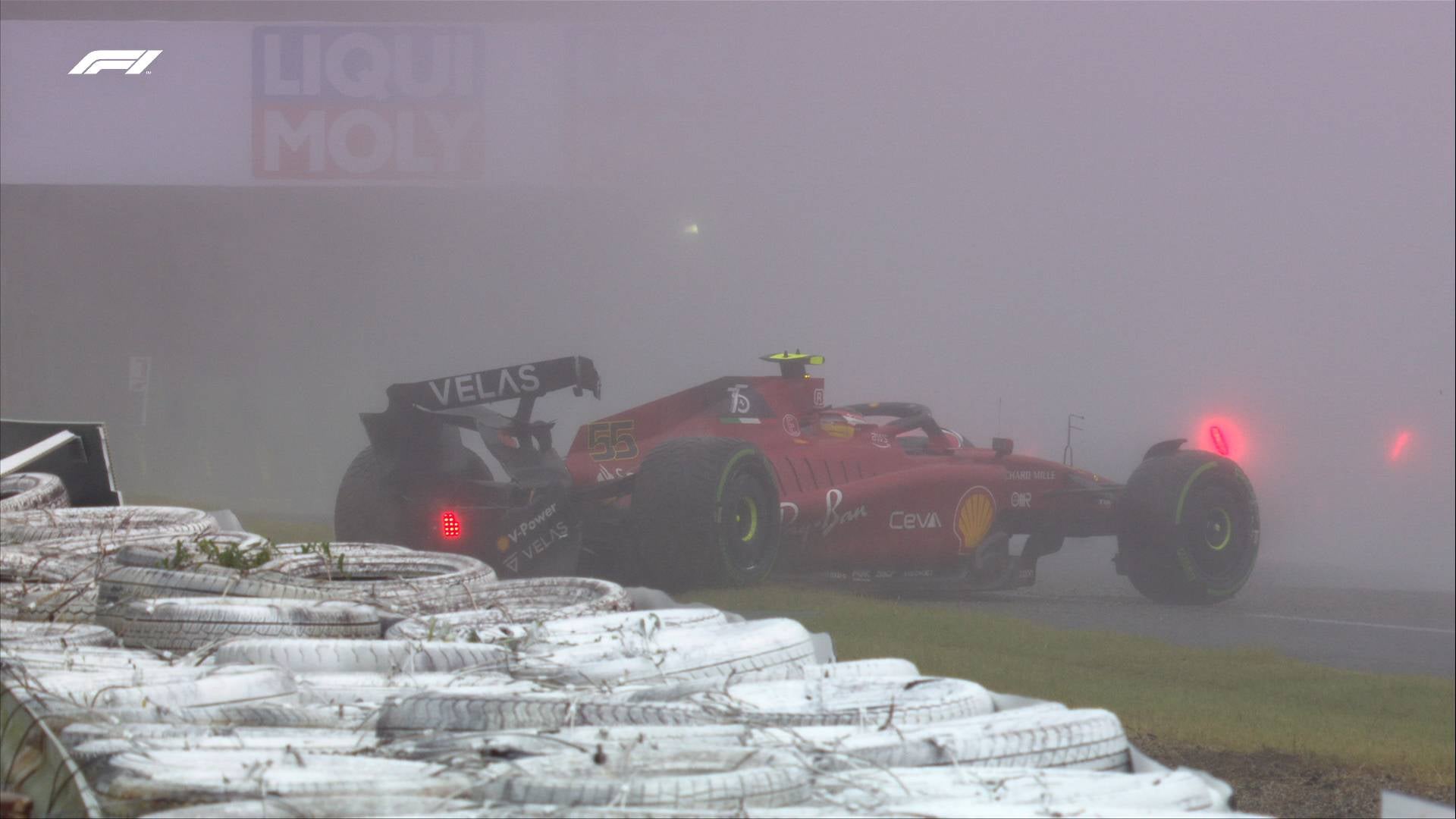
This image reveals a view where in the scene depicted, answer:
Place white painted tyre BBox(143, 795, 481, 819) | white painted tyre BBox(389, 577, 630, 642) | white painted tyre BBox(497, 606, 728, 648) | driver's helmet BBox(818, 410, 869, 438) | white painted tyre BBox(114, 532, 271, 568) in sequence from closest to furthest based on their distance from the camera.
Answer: white painted tyre BBox(143, 795, 481, 819)
white painted tyre BBox(497, 606, 728, 648)
white painted tyre BBox(389, 577, 630, 642)
white painted tyre BBox(114, 532, 271, 568)
driver's helmet BBox(818, 410, 869, 438)

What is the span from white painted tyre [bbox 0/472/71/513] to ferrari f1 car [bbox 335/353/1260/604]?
1972 millimetres

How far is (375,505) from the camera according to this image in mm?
5602

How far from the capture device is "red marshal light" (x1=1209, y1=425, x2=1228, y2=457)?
4.82m

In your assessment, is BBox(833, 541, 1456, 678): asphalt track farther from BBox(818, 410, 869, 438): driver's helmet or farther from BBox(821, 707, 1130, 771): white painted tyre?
BBox(821, 707, 1130, 771): white painted tyre

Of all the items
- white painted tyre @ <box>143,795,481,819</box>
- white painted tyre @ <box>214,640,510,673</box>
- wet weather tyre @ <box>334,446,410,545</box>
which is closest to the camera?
white painted tyre @ <box>143,795,481,819</box>

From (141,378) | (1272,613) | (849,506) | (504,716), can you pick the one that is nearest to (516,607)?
(504,716)

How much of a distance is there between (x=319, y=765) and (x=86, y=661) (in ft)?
2.82

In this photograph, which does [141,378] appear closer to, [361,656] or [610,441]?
[610,441]

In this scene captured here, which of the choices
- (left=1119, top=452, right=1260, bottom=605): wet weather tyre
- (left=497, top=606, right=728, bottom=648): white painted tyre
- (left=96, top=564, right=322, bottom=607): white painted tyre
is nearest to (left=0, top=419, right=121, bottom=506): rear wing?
(left=96, top=564, right=322, bottom=607): white painted tyre

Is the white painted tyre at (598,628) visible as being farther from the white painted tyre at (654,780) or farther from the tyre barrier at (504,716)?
the white painted tyre at (654,780)

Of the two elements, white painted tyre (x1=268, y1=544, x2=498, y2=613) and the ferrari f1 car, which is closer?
white painted tyre (x1=268, y1=544, x2=498, y2=613)

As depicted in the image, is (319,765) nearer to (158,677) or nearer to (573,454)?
(158,677)

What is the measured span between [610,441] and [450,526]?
33.7 inches

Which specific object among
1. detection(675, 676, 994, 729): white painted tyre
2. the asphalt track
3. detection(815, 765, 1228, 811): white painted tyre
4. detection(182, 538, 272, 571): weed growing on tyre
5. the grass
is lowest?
the asphalt track
